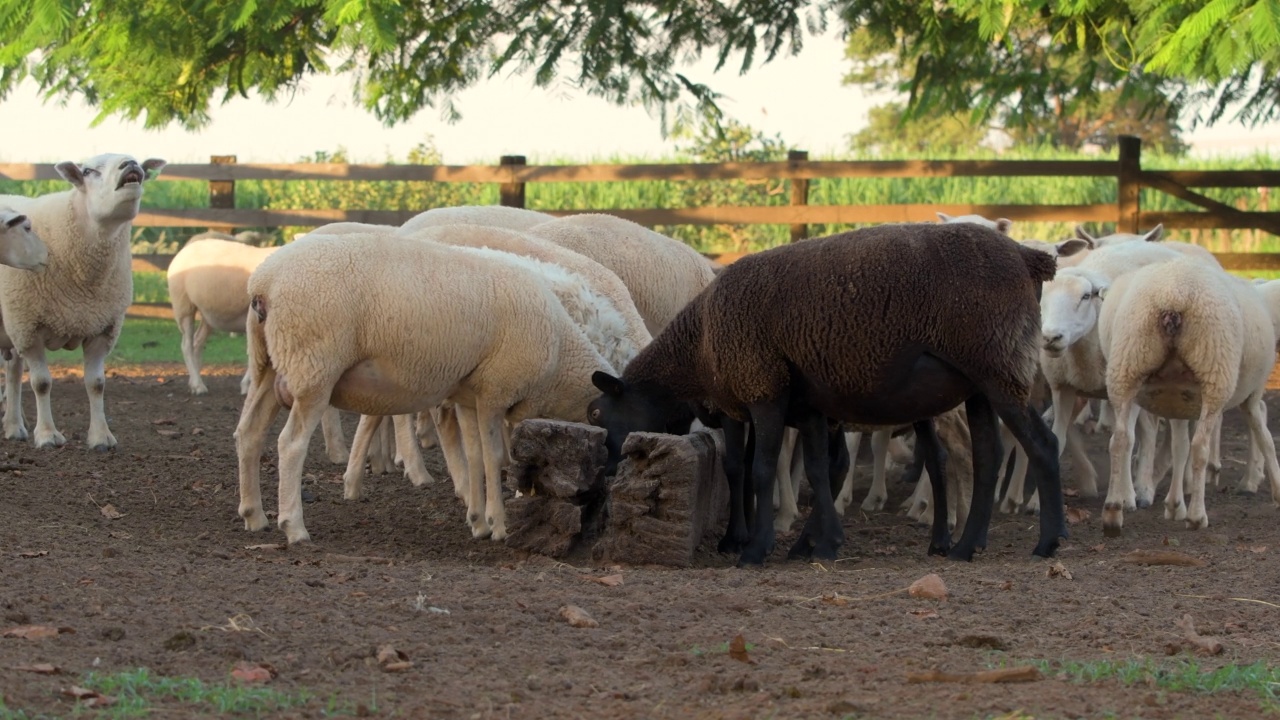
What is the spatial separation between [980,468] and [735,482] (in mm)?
1125

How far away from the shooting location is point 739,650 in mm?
4094

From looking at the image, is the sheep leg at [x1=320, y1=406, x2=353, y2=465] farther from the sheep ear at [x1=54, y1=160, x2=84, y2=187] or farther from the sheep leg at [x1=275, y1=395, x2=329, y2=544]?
the sheep leg at [x1=275, y1=395, x2=329, y2=544]

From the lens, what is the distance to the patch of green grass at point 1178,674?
3.72 metres

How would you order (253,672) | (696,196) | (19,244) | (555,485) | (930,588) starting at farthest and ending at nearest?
(696,196) < (19,244) < (555,485) < (930,588) < (253,672)

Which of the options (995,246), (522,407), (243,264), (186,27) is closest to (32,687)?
(522,407)

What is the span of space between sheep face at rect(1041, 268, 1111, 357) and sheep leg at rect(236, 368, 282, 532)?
3713 millimetres

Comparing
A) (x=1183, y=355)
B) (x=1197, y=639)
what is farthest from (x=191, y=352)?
(x=1197, y=639)

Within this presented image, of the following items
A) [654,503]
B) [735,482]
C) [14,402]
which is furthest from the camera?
[14,402]

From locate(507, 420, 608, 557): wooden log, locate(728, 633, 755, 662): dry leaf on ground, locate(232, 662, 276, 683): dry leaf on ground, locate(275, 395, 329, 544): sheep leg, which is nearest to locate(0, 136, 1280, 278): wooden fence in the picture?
locate(507, 420, 608, 557): wooden log

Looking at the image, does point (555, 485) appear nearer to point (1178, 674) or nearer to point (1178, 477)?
point (1178, 674)

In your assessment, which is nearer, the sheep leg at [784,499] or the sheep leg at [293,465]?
the sheep leg at [293,465]

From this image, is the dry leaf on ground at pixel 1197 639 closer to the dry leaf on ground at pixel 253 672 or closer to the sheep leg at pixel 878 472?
the dry leaf on ground at pixel 253 672

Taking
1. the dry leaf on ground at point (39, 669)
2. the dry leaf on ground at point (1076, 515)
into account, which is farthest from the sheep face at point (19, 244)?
the dry leaf on ground at point (1076, 515)

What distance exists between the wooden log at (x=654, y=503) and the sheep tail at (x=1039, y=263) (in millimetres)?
1600
